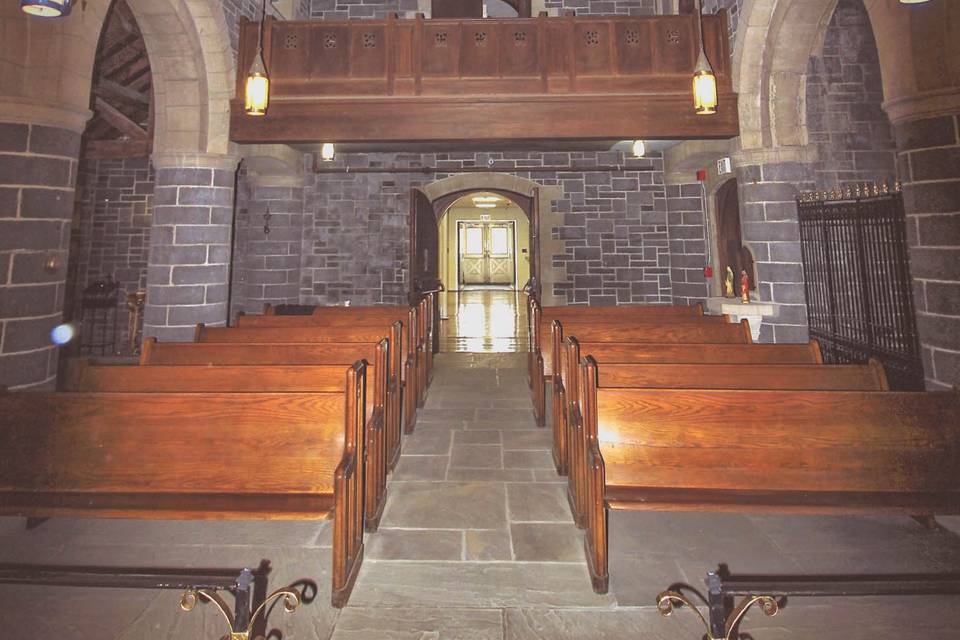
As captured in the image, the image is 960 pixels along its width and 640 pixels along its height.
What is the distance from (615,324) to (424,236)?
390cm

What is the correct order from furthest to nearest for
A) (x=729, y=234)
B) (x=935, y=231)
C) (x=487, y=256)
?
(x=487, y=256) → (x=729, y=234) → (x=935, y=231)

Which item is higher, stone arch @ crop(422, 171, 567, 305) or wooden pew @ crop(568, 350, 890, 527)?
stone arch @ crop(422, 171, 567, 305)

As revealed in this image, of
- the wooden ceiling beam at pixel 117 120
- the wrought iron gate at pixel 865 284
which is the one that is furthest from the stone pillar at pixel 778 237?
the wooden ceiling beam at pixel 117 120

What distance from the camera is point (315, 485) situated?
83.7 inches

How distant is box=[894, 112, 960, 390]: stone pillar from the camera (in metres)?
2.63

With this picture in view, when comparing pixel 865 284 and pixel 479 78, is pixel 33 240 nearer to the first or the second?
pixel 479 78

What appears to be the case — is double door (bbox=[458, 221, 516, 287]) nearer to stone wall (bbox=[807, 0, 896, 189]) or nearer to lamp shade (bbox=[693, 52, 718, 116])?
stone wall (bbox=[807, 0, 896, 189])

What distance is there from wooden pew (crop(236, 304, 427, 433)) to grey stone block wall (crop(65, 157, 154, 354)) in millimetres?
6858

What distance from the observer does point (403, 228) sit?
8.16 meters

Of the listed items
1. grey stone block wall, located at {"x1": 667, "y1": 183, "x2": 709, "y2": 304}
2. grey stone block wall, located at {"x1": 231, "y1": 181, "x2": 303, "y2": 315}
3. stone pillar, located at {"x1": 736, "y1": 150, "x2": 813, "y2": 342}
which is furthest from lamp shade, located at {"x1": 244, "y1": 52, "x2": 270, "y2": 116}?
grey stone block wall, located at {"x1": 667, "y1": 183, "x2": 709, "y2": 304}

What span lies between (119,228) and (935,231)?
39.5 feet

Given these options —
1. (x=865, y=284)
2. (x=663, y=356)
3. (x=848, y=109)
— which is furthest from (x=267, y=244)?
(x=848, y=109)

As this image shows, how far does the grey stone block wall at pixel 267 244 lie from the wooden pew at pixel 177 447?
5891 millimetres

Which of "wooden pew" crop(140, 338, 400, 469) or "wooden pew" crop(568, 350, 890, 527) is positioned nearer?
"wooden pew" crop(568, 350, 890, 527)
